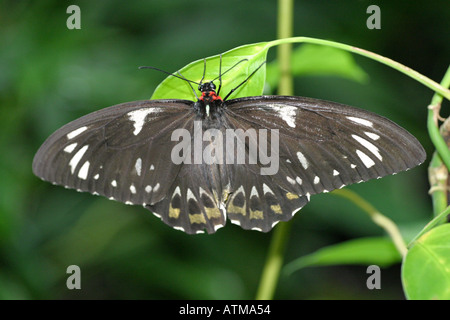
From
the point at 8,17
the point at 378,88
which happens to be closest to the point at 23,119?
the point at 8,17

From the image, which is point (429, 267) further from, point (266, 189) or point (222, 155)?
point (222, 155)

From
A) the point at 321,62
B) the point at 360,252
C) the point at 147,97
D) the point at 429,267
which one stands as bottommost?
the point at 429,267

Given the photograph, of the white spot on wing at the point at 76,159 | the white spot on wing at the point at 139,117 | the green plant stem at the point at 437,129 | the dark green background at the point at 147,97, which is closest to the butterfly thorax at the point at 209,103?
the white spot on wing at the point at 139,117

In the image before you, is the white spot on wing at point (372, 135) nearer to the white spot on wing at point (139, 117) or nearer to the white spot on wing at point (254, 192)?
the white spot on wing at point (254, 192)

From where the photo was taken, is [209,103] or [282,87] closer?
[209,103]

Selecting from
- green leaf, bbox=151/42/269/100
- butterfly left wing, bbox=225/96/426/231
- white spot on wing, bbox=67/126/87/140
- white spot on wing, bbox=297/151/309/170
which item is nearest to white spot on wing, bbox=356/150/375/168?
butterfly left wing, bbox=225/96/426/231

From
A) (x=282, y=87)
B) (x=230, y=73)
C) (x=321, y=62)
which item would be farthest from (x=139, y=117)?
(x=321, y=62)

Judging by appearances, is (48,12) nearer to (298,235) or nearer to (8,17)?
(8,17)

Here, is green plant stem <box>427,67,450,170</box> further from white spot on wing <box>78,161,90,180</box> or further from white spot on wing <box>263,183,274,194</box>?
white spot on wing <box>78,161,90,180</box>
